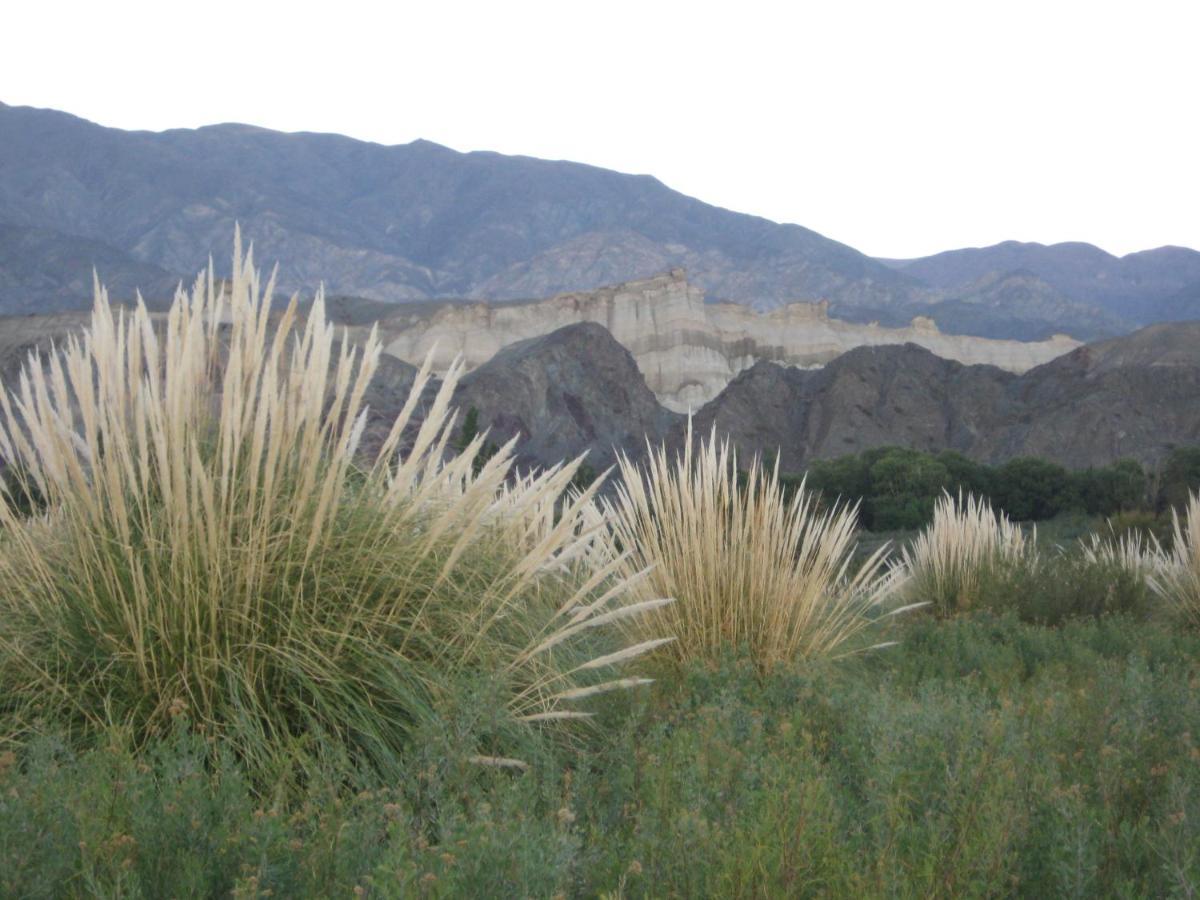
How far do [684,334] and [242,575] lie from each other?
6946 centimetres

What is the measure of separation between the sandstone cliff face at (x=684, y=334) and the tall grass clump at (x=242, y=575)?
2579 inches

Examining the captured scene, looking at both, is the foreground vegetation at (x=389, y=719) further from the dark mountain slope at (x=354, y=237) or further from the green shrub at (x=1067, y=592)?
the dark mountain slope at (x=354, y=237)

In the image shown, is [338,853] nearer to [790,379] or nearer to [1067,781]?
[1067,781]

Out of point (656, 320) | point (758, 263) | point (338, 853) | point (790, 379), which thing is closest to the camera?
point (338, 853)

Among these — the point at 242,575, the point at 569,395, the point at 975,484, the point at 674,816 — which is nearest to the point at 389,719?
the point at 242,575

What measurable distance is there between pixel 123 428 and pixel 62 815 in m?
1.10

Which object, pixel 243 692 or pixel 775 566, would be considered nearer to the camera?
pixel 243 692

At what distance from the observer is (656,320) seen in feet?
239

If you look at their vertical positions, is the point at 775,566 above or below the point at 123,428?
below

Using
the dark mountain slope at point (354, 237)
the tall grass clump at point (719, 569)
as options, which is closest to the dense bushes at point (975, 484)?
the tall grass clump at point (719, 569)

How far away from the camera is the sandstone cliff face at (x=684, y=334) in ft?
231

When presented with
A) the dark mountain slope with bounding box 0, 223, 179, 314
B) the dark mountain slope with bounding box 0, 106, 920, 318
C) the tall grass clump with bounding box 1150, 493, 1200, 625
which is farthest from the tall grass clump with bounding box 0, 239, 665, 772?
the dark mountain slope with bounding box 0, 106, 920, 318

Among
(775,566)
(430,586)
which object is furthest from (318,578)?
(775,566)

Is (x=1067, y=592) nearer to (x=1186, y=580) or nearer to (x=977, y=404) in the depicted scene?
(x=1186, y=580)
